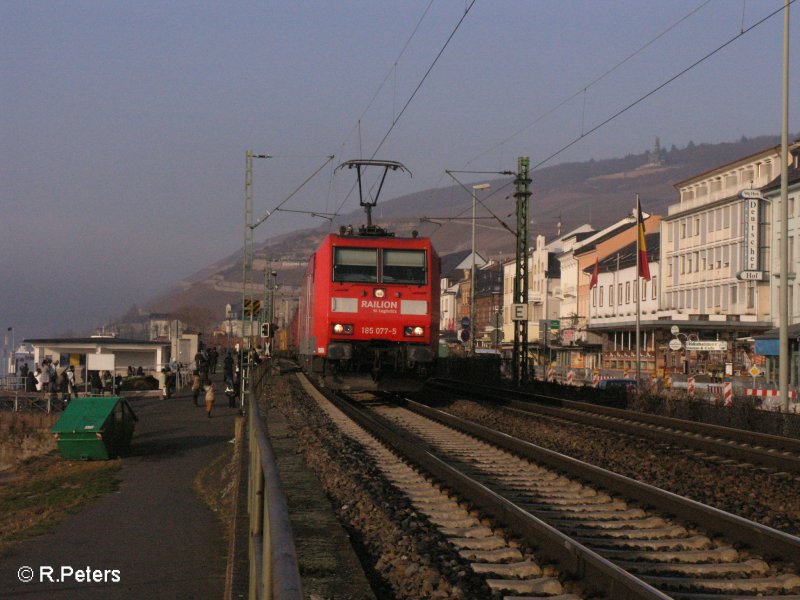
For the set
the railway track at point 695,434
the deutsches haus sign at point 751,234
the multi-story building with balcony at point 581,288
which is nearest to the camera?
the railway track at point 695,434

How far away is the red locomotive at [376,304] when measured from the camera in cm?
2422

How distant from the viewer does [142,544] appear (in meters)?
14.7

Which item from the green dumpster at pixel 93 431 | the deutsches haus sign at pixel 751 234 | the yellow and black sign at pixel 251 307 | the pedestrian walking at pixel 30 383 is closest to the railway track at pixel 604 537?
the green dumpster at pixel 93 431

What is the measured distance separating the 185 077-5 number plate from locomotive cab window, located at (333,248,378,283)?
1.07 meters

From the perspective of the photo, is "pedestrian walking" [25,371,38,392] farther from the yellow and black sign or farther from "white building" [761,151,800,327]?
"white building" [761,151,800,327]

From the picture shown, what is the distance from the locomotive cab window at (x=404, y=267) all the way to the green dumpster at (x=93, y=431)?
7646 millimetres

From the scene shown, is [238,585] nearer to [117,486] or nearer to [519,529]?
[519,529]

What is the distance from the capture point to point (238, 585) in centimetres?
820

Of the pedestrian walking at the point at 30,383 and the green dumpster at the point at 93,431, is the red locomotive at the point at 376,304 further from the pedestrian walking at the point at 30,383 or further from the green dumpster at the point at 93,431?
the pedestrian walking at the point at 30,383

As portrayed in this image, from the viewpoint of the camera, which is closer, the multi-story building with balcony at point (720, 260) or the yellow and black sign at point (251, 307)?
the yellow and black sign at point (251, 307)

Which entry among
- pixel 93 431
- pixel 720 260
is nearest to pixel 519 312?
pixel 93 431

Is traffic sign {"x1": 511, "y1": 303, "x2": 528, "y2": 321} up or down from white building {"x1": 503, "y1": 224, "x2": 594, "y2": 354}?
down

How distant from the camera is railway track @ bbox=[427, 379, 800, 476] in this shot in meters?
14.7

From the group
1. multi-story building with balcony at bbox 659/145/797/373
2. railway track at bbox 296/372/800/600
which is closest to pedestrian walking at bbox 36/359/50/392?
multi-story building with balcony at bbox 659/145/797/373
